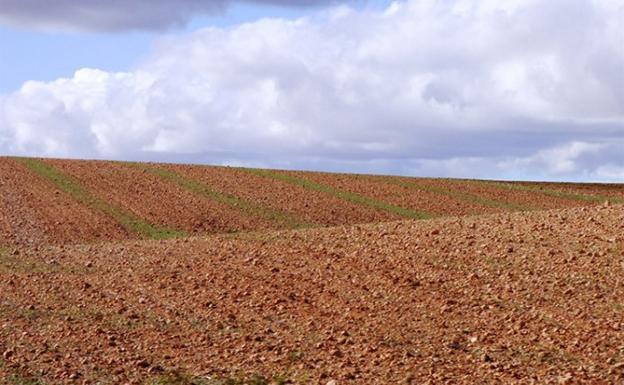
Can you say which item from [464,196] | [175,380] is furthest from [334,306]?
[464,196]

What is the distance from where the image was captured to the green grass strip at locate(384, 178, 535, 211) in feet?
141

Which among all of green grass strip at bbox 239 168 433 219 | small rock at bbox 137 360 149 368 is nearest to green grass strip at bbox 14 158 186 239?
green grass strip at bbox 239 168 433 219

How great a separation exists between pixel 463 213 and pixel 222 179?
1202cm

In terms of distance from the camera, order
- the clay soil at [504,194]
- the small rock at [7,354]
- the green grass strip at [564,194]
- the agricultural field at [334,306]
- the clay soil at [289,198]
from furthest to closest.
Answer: the green grass strip at [564,194], the clay soil at [504,194], the clay soil at [289,198], the small rock at [7,354], the agricultural field at [334,306]

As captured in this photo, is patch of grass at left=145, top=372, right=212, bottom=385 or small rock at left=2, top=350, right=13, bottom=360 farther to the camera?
small rock at left=2, top=350, right=13, bottom=360

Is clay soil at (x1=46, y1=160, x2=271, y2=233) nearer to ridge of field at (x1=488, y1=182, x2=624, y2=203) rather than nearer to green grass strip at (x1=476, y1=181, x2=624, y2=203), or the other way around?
green grass strip at (x1=476, y1=181, x2=624, y2=203)

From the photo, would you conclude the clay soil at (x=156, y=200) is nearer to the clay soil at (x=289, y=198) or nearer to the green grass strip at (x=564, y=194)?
the clay soil at (x=289, y=198)

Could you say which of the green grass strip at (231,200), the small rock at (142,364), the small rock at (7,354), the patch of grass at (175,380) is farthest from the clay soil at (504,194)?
the patch of grass at (175,380)

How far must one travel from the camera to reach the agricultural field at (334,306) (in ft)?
48.7

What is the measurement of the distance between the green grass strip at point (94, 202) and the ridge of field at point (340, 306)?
9.72m

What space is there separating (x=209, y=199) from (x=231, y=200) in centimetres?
87

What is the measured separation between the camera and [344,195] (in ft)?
147

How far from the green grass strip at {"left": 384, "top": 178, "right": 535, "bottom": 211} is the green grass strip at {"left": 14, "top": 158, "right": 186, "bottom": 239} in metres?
13.8

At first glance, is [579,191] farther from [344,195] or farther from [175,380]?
→ [175,380]
